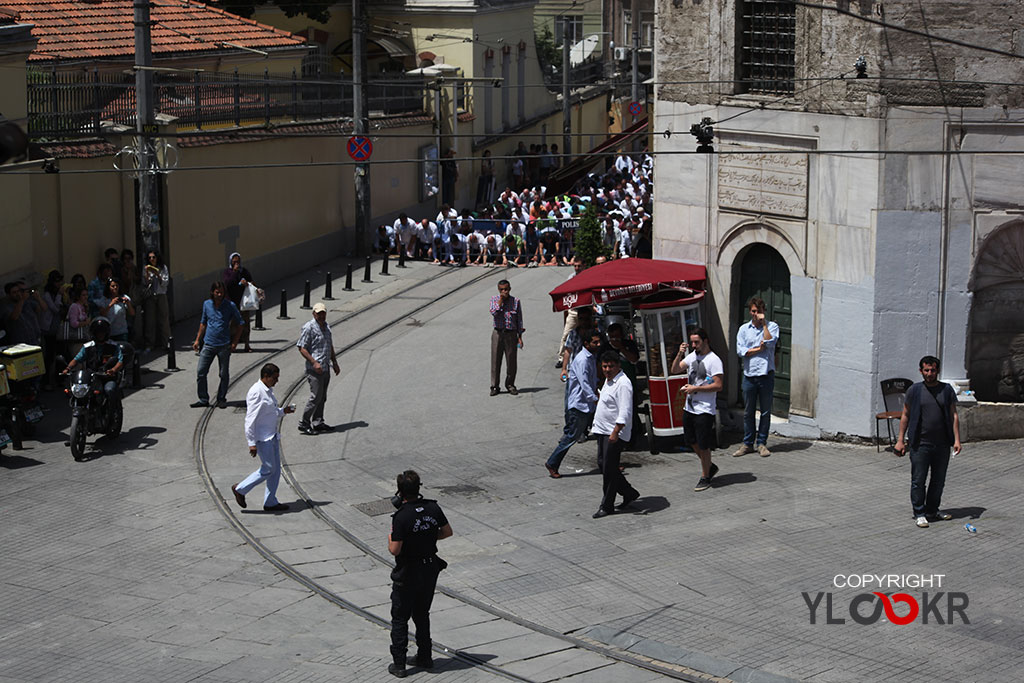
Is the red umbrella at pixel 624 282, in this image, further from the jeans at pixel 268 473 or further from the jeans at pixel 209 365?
the jeans at pixel 209 365

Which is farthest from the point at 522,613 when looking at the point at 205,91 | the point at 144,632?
the point at 205,91

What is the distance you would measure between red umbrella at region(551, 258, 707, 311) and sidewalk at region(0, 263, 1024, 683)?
181 centimetres

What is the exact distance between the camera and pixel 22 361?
1614 cm

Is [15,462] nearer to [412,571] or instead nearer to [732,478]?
[412,571]

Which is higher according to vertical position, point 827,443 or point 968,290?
point 968,290

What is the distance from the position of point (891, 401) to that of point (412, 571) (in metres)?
8.05

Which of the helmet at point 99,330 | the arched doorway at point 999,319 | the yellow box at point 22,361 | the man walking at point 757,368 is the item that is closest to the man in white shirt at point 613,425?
the man walking at point 757,368

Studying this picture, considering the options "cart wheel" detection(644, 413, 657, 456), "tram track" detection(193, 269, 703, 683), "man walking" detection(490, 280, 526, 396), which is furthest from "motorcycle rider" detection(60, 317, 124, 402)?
"cart wheel" detection(644, 413, 657, 456)

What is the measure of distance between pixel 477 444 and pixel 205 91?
11.7 meters

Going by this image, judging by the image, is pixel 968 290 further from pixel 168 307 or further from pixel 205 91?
pixel 205 91

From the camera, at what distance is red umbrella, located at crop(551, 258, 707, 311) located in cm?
1636

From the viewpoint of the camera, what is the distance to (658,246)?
18.5 metres

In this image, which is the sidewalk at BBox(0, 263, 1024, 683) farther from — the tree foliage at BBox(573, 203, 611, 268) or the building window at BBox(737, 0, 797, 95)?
the tree foliage at BBox(573, 203, 611, 268)

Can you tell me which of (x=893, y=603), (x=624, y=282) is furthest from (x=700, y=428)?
→ (x=893, y=603)
